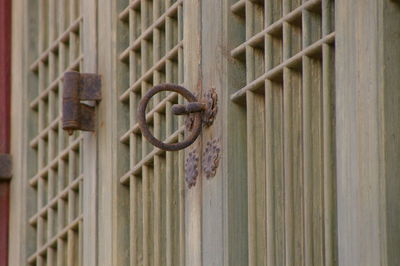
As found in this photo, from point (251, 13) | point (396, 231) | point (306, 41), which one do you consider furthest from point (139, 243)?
point (396, 231)

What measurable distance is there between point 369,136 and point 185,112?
1121 mm

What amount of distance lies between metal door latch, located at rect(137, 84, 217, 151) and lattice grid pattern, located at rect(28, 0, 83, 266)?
1.27 m

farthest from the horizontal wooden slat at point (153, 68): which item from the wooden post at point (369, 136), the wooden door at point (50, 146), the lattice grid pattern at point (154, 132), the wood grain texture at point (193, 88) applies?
the wooden post at point (369, 136)

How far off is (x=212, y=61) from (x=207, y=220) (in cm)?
49

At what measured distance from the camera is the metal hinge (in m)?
6.91

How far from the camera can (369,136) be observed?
13.3ft

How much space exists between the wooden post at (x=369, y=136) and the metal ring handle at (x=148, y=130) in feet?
2.99

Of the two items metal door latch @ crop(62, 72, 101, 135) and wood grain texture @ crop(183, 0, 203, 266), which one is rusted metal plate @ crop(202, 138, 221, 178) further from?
metal door latch @ crop(62, 72, 101, 135)

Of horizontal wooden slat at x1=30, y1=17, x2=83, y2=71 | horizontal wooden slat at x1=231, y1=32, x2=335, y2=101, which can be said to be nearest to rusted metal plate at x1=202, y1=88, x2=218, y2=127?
horizontal wooden slat at x1=231, y1=32, x2=335, y2=101

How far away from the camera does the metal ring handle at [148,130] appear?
4.99 meters

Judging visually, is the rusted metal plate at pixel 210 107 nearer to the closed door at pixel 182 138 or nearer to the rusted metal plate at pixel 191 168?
the closed door at pixel 182 138

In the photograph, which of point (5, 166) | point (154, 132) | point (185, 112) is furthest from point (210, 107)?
point (5, 166)

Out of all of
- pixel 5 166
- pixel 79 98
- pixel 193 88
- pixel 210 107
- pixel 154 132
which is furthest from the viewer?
pixel 5 166

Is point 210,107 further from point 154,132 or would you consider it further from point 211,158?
point 154,132
